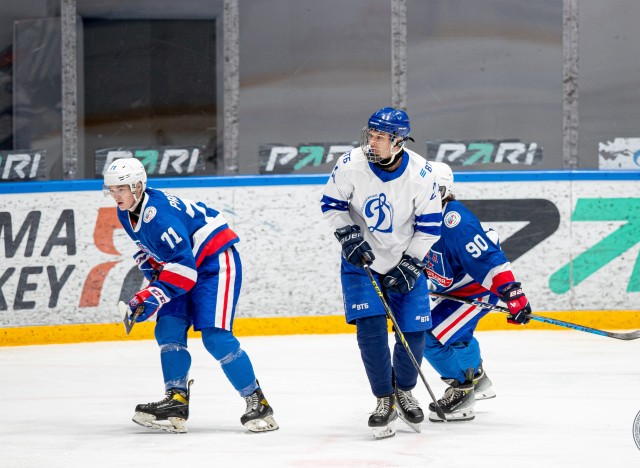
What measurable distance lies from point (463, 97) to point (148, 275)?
11.9 ft

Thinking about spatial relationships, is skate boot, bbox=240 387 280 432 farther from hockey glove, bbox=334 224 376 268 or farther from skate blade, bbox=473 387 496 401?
skate blade, bbox=473 387 496 401

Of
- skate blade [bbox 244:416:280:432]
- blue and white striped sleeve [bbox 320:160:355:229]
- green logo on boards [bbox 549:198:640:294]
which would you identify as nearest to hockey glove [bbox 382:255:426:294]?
blue and white striped sleeve [bbox 320:160:355:229]

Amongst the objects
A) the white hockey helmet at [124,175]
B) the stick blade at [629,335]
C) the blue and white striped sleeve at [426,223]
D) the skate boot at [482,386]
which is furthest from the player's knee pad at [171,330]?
the stick blade at [629,335]

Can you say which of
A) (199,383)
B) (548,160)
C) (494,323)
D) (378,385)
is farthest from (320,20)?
(378,385)

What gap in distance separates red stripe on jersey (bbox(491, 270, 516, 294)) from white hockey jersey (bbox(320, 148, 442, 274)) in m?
0.35

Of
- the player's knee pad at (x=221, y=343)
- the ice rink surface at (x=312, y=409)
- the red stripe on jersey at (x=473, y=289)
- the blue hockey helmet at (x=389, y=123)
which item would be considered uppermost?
the blue hockey helmet at (x=389, y=123)

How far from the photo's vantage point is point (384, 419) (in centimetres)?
421

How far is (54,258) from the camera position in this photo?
6930mm

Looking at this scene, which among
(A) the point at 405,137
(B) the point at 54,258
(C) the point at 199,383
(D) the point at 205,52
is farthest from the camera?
(D) the point at 205,52

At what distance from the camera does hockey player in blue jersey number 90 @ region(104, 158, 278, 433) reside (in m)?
4.30

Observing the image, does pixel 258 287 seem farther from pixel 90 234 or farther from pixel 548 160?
pixel 548 160

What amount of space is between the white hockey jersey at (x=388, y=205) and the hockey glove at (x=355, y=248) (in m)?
0.07

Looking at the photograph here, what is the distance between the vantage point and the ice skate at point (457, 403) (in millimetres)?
4641

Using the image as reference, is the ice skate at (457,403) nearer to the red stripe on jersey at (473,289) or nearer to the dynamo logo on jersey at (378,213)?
the red stripe on jersey at (473,289)
